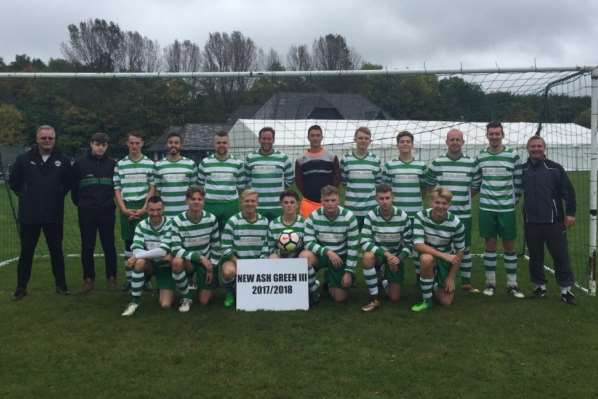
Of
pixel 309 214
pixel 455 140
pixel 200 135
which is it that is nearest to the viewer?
pixel 455 140

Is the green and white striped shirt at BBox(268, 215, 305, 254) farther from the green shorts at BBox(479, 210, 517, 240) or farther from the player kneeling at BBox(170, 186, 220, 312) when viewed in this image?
the green shorts at BBox(479, 210, 517, 240)

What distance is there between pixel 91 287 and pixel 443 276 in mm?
3716

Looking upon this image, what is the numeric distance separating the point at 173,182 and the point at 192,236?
800 millimetres

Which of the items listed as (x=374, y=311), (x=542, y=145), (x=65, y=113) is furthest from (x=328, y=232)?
(x=65, y=113)

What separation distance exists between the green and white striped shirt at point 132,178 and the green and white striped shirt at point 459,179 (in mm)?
3056

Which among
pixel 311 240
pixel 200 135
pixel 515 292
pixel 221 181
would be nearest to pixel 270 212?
pixel 221 181

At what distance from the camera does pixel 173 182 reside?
5559mm

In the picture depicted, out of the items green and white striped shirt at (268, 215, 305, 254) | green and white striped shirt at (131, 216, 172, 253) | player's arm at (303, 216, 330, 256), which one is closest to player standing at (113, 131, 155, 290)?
green and white striped shirt at (131, 216, 172, 253)

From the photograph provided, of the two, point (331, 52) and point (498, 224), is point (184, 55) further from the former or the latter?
point (498, 224)

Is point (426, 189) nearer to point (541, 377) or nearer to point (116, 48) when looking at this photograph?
point (541, 377)

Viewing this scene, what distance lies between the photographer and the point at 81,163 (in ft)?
18.3

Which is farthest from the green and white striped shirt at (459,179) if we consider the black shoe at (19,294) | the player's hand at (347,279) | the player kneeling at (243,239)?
the black shoe at (19,294)

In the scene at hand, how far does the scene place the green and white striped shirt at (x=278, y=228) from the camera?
5141mm

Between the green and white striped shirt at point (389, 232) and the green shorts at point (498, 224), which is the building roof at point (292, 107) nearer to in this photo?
the green and white striped shirt at point (389, 232)
